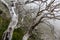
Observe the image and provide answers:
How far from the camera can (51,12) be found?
6367mm

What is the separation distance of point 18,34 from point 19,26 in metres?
0.30

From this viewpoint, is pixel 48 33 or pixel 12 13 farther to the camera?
pixel 48 33

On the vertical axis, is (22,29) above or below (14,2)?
below

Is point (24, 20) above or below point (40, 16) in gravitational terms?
below

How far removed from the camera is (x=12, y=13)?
20.3 feet

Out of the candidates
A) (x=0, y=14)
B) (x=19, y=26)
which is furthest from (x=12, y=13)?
(x=0, y=14)

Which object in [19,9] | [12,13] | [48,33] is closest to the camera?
[12,13]

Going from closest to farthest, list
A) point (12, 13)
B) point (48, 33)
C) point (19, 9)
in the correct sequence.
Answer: point (12, 13) → point (19, 9) → point (48, 33)

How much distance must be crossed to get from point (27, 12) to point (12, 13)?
1.54 m

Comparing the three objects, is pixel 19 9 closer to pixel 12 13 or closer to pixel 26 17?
pixel 26 17

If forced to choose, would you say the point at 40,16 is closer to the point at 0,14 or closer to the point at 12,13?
the point at 12,13

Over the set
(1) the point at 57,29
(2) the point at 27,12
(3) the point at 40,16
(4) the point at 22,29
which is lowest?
(1) the point at 57,29

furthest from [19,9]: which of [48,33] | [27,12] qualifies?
[48,33]

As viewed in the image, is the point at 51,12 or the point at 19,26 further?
the point at 19,26
